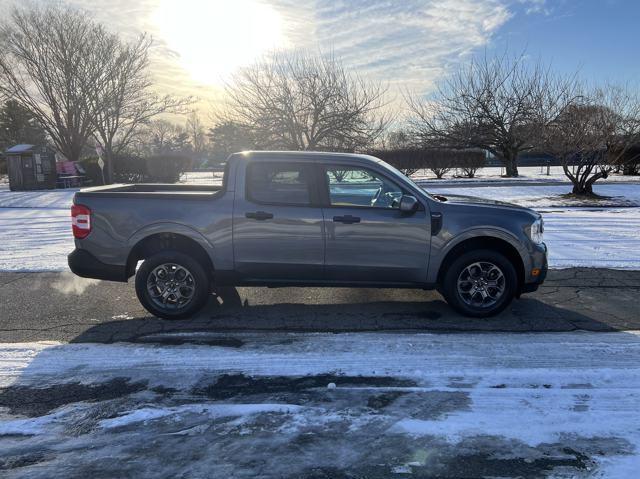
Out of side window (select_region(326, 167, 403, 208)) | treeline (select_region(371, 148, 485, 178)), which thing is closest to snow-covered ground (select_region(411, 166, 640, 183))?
treeline (select_region(371, 148, 485, 178))

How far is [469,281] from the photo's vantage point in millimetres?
5016

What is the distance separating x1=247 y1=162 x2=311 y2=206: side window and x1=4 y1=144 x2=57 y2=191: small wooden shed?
962 inches

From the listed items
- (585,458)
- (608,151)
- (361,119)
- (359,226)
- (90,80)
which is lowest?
(585,458)

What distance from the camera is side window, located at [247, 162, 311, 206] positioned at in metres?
5.00

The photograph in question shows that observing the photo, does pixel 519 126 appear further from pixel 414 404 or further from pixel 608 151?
pixel 414 404

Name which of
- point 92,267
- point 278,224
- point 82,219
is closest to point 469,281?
point 278,224

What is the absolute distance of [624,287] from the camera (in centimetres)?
619

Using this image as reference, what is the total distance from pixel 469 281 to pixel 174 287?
10.4 feet

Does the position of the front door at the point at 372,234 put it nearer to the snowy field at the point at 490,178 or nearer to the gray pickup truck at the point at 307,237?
the gray pickup truck at the point at 307,237

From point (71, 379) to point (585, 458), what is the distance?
3.62 meters

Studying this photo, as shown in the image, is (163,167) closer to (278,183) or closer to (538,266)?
(278,183)

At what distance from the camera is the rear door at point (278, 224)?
4.92 m

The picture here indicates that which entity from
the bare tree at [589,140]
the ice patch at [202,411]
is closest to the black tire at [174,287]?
the ice patch at [202,411]

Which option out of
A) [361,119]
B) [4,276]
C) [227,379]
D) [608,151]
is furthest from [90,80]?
[227,379]
